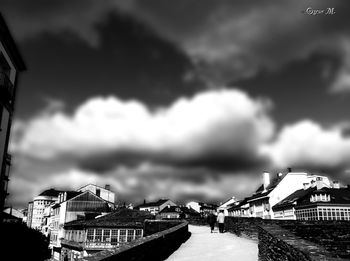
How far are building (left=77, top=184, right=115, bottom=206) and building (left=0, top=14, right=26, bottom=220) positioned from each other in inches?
2018

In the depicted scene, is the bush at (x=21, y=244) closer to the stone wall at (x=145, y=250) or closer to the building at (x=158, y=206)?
the stone wall at (x=145, y=250)

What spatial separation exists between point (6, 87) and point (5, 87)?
0.36 feet

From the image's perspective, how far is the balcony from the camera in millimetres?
20031

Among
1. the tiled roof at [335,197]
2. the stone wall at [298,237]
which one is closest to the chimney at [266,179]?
the tiled roof at [335,197]

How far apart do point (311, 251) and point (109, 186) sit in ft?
247

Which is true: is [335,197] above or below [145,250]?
above

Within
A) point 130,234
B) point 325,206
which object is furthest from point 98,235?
point 325,206

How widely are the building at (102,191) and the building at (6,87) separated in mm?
51245

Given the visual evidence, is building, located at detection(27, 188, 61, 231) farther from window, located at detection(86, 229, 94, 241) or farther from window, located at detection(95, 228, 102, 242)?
window, located at detection(95, 228, 102, 242)

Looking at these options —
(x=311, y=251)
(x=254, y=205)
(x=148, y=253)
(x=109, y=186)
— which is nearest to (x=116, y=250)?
(x=148, y=253)

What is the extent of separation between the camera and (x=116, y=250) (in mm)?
7961

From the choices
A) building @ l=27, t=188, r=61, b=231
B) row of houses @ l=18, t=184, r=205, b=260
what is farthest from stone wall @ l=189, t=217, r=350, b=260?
building @ l=27, t=188, r=61, b=231

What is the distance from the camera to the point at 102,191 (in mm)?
75000

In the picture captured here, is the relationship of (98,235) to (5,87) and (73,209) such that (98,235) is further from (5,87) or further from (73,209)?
(5,87)
